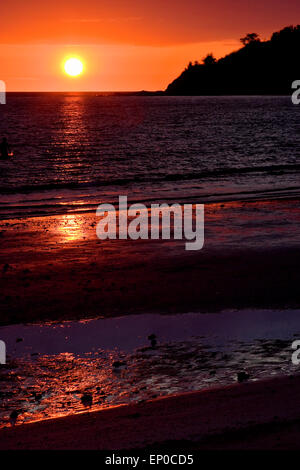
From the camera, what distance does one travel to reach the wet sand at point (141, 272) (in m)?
12.0

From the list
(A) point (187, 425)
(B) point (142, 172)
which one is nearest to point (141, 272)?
(A) point (187, 425)

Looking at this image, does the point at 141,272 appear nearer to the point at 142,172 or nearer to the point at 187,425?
the point at 187,425

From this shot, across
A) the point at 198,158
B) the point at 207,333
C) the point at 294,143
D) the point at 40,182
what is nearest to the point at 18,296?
the point at 207,333

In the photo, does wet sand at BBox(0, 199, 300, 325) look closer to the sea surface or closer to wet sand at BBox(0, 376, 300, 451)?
wet sand at BBox(0, 376, 300, 451)

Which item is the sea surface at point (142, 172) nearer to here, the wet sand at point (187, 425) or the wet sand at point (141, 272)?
the wet sand at point (141, 272)

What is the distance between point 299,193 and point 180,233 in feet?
39.5

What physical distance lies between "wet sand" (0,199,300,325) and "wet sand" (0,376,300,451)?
434 cm

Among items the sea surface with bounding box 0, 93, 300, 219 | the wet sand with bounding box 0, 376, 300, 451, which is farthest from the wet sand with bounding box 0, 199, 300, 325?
the sea surface with bounding box 0, 93, 300, 219

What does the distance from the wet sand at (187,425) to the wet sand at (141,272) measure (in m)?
4.34

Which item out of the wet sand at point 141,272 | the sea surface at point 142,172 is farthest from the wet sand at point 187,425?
the sea surface at point 142,172

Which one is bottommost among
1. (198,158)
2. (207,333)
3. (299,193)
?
(207,333)

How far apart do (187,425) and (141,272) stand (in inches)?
307

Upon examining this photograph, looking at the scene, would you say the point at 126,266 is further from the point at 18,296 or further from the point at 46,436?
the point at 46,436

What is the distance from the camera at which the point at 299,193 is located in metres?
28.8
